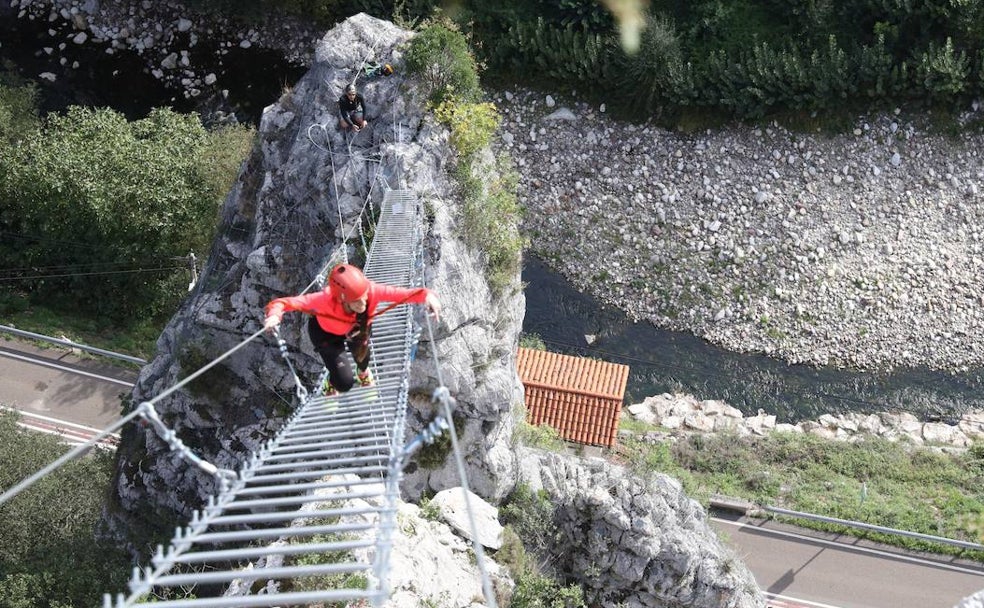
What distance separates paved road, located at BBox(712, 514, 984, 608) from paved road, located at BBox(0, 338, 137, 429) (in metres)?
16.4

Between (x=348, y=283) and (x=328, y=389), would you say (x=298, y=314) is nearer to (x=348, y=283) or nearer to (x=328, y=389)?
(x=328, y=389)

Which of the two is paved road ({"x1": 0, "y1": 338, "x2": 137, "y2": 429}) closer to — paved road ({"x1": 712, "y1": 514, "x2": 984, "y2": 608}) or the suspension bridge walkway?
the suspension bridge walkway

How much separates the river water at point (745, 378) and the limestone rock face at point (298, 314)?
10.2 metres

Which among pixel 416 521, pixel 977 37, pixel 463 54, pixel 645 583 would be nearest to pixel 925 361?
pixel 977 37

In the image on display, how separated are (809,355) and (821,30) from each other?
10812 millimetres

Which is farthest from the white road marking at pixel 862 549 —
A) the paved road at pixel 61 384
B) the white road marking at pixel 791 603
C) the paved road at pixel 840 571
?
the paved road at pixel 61 384

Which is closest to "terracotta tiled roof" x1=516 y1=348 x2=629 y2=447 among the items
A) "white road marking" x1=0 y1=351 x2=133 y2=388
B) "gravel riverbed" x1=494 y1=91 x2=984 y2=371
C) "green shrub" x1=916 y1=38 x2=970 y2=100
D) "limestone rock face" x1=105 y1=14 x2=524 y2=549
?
"gravel riverbed" x1=494 y1=91 x2=984 y2=371

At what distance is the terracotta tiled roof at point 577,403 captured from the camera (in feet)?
67.1

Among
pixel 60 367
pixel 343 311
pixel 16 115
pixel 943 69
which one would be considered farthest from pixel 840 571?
pixel 16 115

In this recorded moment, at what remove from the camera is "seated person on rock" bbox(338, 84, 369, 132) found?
14.3m

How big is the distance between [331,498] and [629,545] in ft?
29.4

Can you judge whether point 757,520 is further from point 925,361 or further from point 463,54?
point 463,54

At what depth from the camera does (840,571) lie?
19.6 m

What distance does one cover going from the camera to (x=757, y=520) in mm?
20406
